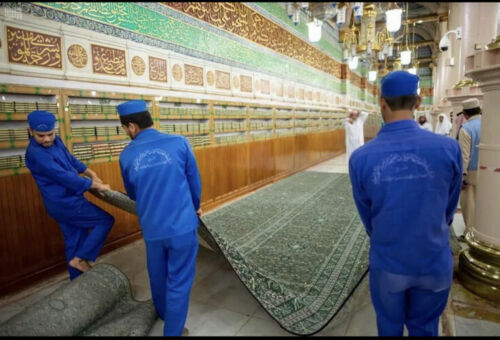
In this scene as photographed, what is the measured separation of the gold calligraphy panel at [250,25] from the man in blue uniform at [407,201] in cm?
389

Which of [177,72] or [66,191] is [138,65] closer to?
[177,72]

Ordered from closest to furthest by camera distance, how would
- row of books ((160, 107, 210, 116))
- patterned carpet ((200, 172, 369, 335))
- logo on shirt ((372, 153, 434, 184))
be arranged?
logo on shirt ((372, 153, 434, 184))
patterned carpet ((200, 172, 369, 335))
row of books ((160, 107, 210, 116))

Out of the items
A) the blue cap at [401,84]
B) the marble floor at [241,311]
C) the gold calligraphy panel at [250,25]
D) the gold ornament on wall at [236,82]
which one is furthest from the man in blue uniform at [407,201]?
the gold ornament on wall at [236,82]

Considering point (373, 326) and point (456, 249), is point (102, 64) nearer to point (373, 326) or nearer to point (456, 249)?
point (373, 326)

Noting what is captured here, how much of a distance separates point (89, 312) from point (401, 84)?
214cm

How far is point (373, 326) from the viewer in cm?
197

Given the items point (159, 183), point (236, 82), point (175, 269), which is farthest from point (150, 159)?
point (236, 82)

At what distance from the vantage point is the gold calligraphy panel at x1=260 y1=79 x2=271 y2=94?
661 cm

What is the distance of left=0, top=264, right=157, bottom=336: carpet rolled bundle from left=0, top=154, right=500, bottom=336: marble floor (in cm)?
14

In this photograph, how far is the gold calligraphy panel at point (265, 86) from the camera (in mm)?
6606

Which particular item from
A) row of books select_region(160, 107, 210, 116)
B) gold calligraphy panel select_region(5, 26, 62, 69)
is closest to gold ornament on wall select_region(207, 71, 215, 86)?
row of books select_region(160, 107, 210, 116)

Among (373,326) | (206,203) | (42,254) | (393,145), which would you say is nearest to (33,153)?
(42,254)

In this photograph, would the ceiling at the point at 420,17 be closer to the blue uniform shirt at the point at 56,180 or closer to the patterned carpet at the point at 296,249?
the patterned carpet at the point at 296,249

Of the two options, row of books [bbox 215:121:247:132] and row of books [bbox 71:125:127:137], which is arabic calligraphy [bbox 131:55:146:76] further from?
row of books [bbox 215:121:247:132]
